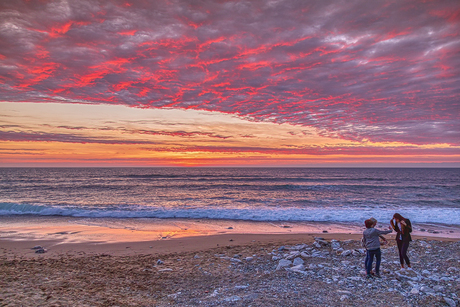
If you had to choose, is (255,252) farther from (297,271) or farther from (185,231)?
(185,231)

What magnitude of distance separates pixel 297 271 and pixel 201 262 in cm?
332

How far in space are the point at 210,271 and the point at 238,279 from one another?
1.15 metres

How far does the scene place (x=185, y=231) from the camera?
1434cm

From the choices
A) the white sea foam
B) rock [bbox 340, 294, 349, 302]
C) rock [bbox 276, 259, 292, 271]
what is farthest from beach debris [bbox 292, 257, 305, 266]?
the white sea foam

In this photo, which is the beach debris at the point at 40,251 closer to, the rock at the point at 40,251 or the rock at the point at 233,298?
the rock at the point at 40,251

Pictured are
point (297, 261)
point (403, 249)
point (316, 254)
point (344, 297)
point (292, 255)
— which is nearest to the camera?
point (344, 297)

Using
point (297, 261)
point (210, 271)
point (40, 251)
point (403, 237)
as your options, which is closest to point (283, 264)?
point (297, 261)

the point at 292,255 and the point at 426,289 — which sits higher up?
the point at 426,289

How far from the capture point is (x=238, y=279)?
7.05 metres

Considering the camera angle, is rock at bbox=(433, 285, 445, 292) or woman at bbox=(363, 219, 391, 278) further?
woman at bbox=(363, 219, 391, 278)

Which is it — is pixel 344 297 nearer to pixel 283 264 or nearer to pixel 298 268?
pixel 298 268

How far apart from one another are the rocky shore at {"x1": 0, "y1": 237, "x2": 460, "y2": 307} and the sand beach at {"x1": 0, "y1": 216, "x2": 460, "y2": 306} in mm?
25

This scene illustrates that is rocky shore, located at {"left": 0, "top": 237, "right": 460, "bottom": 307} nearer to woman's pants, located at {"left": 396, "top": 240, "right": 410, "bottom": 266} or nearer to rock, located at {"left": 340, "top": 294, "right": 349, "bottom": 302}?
rock, located at {"left": 340, "top": 294, "right": 349, "bottom": 302}

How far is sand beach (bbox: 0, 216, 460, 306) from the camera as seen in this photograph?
572cm
